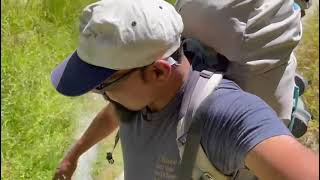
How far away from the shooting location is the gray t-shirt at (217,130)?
4.30 feet

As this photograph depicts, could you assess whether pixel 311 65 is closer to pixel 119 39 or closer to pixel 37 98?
pixel 37 98

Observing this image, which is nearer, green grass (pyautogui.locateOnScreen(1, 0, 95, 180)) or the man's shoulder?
the man's shoulder

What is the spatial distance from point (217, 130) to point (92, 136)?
2.19ft

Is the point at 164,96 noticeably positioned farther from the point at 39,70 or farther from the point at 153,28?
the point at 39,70

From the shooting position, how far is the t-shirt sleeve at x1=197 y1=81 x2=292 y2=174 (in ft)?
4.26

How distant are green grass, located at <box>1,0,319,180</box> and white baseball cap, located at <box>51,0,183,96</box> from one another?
1.43 meters

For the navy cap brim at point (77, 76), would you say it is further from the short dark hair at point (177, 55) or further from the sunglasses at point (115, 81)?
the short dark hair at point (177, 55)

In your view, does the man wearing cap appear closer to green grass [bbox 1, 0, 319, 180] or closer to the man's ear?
the man's ear

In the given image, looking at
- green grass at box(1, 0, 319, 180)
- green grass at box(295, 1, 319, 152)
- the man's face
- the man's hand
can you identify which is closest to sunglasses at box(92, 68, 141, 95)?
the man's face

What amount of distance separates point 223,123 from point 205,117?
0.04 m

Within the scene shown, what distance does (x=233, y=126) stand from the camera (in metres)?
1.32

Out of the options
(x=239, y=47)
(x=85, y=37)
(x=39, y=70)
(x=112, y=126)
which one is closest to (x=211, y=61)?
(x=239, y=47)

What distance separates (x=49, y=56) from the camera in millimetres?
3244

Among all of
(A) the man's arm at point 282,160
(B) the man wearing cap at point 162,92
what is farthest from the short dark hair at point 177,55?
(A) the man's arm at point 282,160
